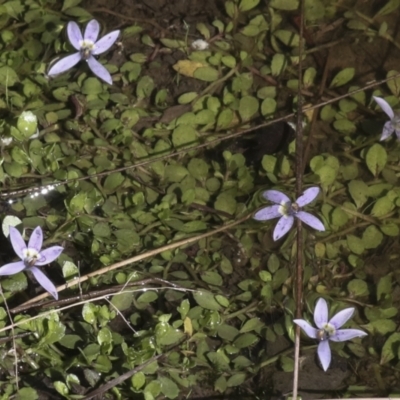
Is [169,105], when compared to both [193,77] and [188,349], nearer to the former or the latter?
[193,77]

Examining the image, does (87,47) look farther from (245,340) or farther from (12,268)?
(245,340)

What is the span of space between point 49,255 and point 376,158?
55.4 inches

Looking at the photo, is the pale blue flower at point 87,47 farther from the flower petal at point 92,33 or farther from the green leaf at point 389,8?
the green leaf at point 389,8

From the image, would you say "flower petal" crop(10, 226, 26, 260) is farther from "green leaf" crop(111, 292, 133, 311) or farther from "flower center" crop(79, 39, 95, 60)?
"flower center" crop(79, 39, 95, 60)

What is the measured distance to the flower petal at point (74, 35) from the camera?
2.76 m

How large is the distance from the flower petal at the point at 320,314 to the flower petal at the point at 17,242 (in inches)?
40.9

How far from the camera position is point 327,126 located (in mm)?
3021

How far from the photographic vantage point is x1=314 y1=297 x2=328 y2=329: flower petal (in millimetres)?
2322

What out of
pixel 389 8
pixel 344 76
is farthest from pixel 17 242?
pixel 389 8

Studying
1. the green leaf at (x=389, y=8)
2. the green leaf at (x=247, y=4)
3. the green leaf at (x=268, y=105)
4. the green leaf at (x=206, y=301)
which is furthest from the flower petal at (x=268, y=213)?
the green leaf at (x=389, y=8)

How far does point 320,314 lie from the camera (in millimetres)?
2326

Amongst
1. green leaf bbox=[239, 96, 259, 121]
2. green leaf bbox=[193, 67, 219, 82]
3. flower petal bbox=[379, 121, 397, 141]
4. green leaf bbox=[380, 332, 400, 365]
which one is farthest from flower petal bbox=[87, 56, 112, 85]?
green leaf bbox=[380, 332, 400, 365]

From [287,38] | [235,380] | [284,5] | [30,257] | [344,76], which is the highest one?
[284,5]

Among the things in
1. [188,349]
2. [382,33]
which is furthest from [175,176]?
[382,33]
